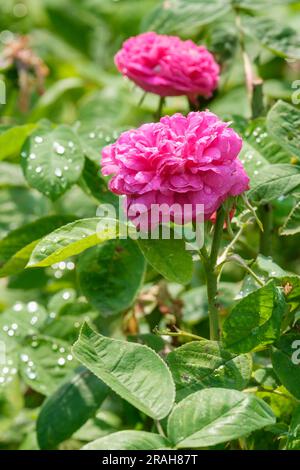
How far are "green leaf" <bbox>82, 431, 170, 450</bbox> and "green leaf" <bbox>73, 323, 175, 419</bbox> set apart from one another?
0.03 m

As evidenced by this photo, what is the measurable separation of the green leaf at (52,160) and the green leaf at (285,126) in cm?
33

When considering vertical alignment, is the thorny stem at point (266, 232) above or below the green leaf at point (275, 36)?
below

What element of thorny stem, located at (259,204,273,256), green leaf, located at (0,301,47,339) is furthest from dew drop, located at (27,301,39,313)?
→ thorny stem, located at (259,204,273,256)

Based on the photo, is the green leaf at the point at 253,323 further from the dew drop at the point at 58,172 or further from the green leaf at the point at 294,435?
the dew drop at the point at 58,172

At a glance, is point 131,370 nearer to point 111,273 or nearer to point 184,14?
point 111,273

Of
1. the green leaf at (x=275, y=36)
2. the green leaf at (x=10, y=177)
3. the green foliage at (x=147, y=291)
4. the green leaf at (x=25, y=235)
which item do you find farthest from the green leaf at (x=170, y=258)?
the green leaf at (x=10, y=177)

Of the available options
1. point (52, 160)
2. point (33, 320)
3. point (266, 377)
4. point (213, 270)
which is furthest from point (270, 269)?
point (33, 320)

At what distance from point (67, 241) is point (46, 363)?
451mm

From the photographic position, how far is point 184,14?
198cm

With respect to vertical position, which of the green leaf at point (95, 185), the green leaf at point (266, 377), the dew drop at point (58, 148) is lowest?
the green leaf at point (266, 377)

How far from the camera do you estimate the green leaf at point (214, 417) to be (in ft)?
3.67

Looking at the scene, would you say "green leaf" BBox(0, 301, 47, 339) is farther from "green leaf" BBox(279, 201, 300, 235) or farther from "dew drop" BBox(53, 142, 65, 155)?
"green leaf" BBox(279, 201, 300, 235)
